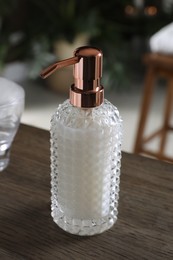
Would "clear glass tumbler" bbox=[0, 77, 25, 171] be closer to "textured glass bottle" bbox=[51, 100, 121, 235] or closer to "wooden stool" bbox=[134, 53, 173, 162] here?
"textured glass bottle" bbox=[51, 100, 121, 235]

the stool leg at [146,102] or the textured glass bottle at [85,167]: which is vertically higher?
the textured glass bottle at [85,167]

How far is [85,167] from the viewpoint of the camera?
0.56 metres

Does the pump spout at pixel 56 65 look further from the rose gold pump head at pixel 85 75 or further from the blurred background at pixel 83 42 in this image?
the blurred background at pixel 83 42

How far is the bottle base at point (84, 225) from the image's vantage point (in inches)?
22.9

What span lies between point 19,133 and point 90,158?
273 millimetres

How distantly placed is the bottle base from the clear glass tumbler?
0.16 m

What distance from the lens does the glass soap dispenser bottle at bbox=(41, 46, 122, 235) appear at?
52 centimetres

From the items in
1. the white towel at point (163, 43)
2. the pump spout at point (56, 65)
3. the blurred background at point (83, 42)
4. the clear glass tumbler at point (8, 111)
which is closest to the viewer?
the pump spout at point (56, 65)

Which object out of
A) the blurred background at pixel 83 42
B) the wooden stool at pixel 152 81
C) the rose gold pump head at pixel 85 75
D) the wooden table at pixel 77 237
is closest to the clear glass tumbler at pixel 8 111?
the wooden table at pixel 77 237

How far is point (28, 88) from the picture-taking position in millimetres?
2314

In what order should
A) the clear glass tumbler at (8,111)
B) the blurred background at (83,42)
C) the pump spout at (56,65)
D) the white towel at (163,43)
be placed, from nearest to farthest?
1. the pump spout at (56,65)
2. the clear glass tumbler at (8,111)
3. the white towel at (163,43)
4. the blurred background at (83,42)

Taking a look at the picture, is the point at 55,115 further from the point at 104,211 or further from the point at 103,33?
the point at 103,33

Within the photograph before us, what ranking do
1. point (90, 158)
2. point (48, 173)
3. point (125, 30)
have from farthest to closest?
point (125, 30) < point (48, 173) < point (90, 158)

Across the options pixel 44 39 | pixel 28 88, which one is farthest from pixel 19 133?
pixel 28 88
